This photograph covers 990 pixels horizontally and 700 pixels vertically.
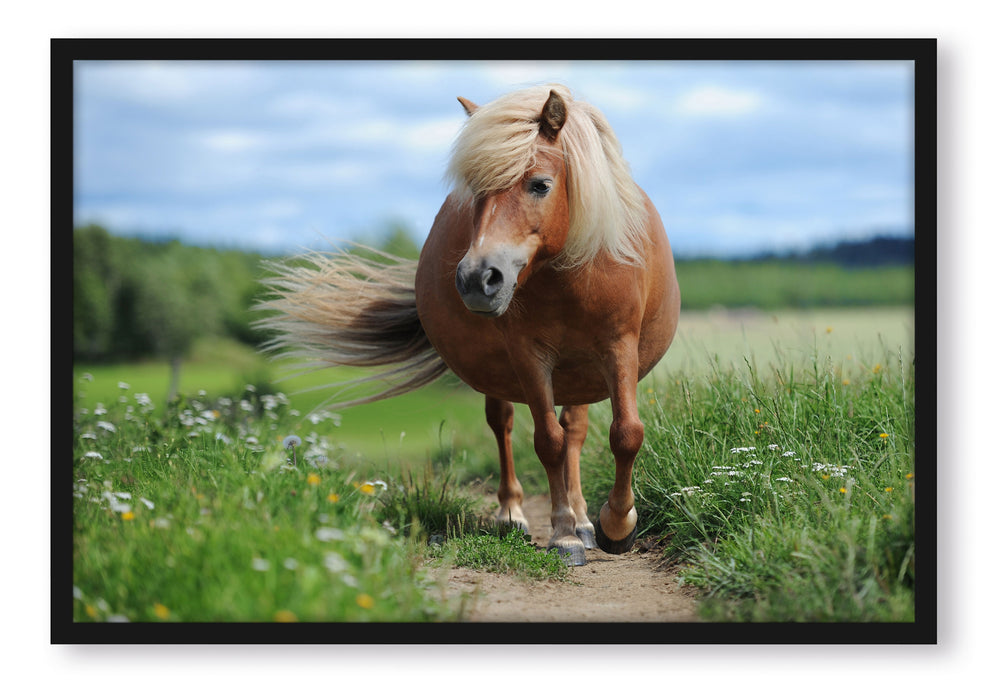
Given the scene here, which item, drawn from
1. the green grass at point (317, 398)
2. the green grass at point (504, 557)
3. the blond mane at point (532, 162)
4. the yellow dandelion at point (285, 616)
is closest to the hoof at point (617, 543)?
the green grass at point (504, 557)

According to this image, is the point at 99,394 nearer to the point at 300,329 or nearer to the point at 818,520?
the point at 300,329

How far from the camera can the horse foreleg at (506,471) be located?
5.02 metres

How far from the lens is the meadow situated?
2.93 m

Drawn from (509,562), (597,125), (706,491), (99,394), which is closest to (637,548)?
(706,491)

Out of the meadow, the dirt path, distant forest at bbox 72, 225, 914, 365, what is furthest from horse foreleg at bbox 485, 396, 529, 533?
distant forest at bbox 72, 225, 914, 365

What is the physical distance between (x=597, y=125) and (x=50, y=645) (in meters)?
3.17

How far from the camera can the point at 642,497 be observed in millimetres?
4824

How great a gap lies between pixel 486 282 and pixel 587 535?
1.93 metres

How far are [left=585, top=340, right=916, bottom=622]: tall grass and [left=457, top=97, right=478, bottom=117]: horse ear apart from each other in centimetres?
208

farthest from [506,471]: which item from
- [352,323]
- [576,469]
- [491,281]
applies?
[491,281]

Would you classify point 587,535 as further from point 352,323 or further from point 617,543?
point 352,323

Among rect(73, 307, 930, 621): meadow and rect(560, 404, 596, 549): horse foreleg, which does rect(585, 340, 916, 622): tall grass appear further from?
rect(560, 404, 596, 549): horse foreleg

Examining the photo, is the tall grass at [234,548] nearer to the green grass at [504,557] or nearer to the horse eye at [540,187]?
the green grass at [504,557]

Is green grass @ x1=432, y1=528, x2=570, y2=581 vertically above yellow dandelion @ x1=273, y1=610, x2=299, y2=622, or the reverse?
yellow dandelion @ x1=273, y1=610, x2=299, y2=622
